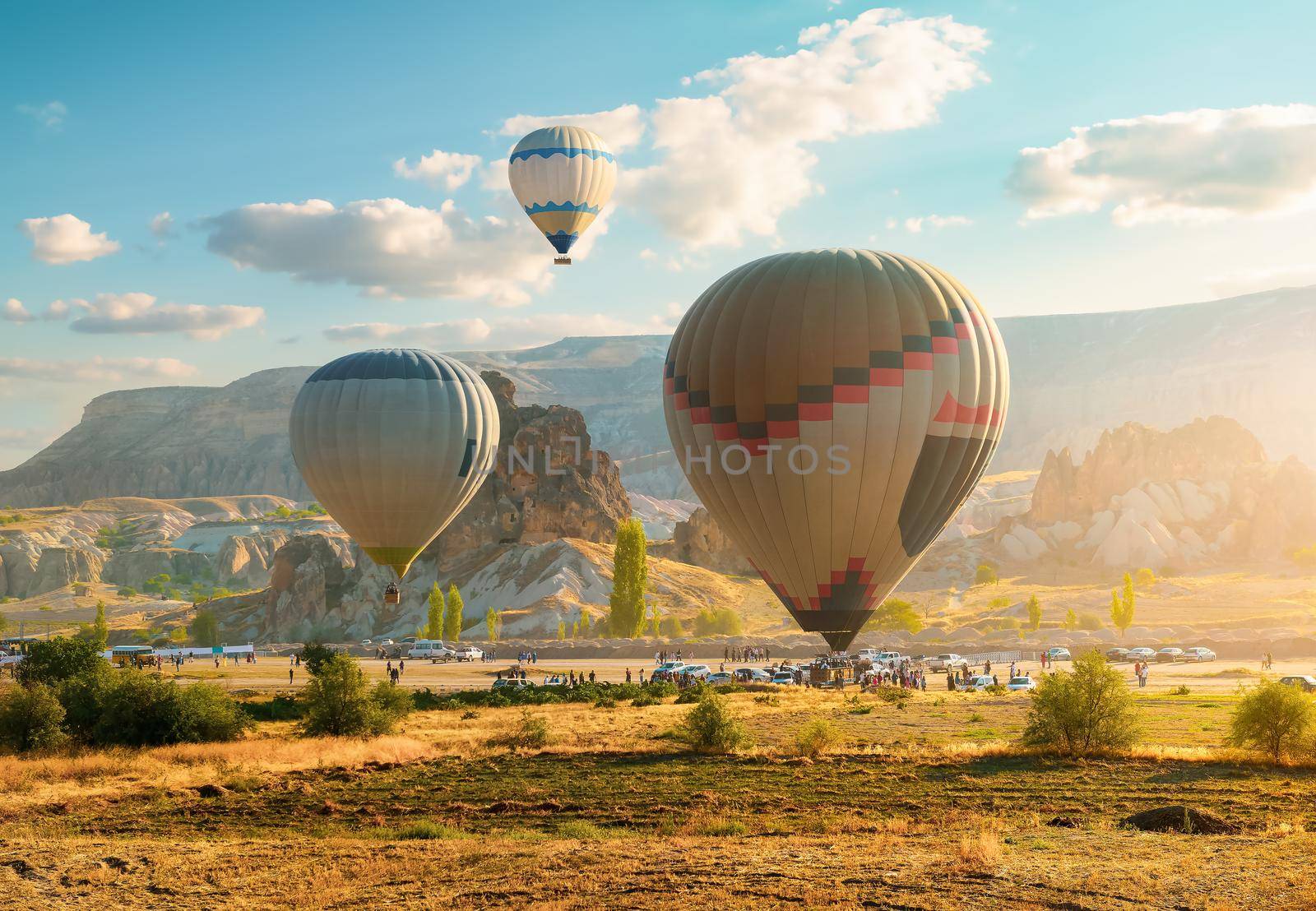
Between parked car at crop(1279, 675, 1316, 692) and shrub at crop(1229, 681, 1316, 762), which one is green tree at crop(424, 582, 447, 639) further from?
shrub at crop(1229, 681, 1316, 762)

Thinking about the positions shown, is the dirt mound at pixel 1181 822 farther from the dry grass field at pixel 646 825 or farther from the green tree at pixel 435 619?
the green tree at pixel 435 619

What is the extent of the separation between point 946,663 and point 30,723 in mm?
63640

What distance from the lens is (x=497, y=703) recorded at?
181 ft

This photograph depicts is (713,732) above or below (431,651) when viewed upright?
above

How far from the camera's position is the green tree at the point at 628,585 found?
4958 inches

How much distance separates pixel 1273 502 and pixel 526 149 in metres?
153

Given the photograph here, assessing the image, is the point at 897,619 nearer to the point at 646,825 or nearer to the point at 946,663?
the point at 946,663

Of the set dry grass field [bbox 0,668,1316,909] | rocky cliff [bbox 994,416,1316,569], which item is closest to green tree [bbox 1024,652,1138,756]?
dry grass field [bbox 0,668,1316,909]

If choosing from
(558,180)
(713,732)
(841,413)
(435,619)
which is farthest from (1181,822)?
(435,619)

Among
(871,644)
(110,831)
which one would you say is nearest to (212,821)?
(110,831)

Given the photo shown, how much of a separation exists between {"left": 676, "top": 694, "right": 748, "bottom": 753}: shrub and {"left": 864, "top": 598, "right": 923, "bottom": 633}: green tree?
8816 cm

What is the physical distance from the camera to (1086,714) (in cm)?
3781

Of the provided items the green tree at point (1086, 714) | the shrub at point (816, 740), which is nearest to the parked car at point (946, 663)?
the green tree at point (1086, 714)

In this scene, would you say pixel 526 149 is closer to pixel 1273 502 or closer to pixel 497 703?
pixel 497 703
